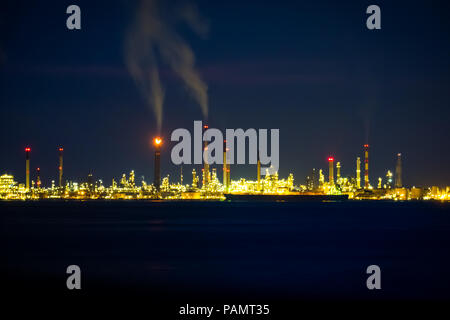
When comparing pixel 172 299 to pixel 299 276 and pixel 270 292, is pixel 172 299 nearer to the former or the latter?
pixel 270 292
